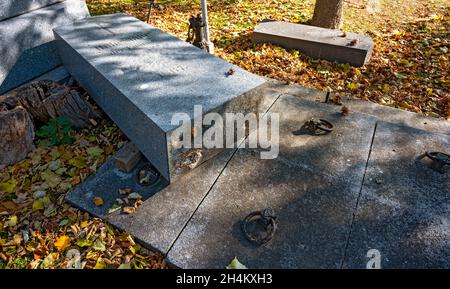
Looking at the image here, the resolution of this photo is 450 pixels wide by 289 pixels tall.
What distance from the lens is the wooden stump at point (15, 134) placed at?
11.8 ft

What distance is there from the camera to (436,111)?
461 cm

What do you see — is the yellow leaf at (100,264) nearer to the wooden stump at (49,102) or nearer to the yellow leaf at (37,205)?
the yellow leaf at (37,205)

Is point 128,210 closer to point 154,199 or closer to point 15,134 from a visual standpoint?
point 154,199

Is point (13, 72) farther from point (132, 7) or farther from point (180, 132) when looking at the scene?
point (132, 7)

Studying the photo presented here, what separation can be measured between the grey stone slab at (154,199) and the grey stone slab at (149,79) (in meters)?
0.24

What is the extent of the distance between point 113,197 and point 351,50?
15.2 feet

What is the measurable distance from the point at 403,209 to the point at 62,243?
324cm

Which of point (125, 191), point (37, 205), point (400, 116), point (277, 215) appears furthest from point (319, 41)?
point (37, 205)

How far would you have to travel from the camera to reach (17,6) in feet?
14.6

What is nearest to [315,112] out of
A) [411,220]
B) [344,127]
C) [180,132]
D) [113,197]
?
[344,127]

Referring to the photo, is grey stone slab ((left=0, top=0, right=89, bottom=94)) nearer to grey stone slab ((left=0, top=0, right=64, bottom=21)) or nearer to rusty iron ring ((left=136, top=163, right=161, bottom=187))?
grey stone slab ((left=0, top=0, right=64, bottom=21))

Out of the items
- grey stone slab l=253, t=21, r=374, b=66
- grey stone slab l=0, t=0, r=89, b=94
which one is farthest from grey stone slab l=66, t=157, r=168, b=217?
grey stone slab l=253, t=21, r=374, b=66

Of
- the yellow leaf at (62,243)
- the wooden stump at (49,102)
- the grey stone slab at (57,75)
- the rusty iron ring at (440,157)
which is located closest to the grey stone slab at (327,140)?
the rusty iron ring at (440,157)

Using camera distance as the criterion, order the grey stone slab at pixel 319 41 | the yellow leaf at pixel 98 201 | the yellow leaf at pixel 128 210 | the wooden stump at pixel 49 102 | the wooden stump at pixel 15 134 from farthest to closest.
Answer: the grey stone slab at pixel 319 41 → the wooden stump at pixel 49 102 → the wooden stump at pixel 15 134 → the yellow leaf at pixel 98 201 → the yellow leaf at pixel 128 210
